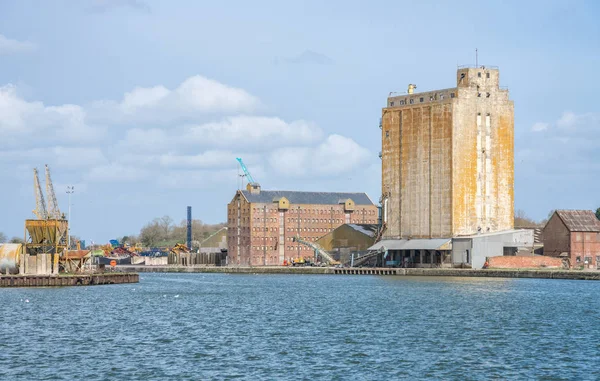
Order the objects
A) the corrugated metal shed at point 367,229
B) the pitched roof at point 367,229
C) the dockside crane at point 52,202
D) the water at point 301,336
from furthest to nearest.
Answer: the corrugated metal shed at point 367,229
the pitched roof at point 367,229
the dockside crane at point 52,202
the water at point 301,336

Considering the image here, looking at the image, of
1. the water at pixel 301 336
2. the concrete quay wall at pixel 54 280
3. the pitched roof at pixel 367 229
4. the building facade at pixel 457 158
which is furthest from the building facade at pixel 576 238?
the concrete quay wall at pixel 54 280

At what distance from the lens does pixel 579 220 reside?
6043 inches

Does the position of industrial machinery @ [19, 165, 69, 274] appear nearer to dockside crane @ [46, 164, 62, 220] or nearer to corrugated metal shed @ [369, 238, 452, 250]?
dockside crane @ [46, 164, 62, 220]

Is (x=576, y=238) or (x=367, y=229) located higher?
(x=367, y=229)

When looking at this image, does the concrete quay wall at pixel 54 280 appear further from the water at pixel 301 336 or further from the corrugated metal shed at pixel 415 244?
the corrugated metal shed at pixel 415 244

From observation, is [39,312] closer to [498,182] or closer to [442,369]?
[442,369]

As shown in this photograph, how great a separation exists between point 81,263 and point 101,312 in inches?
2093

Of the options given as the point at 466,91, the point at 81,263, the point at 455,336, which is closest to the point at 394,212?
the point at 466,91

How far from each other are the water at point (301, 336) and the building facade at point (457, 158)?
2082 inches

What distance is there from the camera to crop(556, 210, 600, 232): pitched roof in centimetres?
15188

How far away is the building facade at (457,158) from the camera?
15688 centimetres

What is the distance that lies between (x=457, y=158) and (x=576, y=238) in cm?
2177

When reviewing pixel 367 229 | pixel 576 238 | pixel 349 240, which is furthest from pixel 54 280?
pixel 367 229

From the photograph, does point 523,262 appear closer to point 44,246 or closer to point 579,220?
point 579,220
